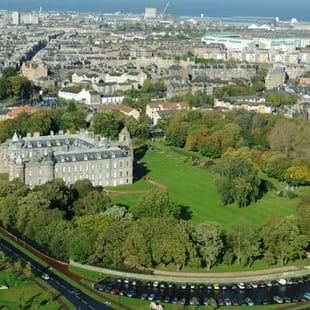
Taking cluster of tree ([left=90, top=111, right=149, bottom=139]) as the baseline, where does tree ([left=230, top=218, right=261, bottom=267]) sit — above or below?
below

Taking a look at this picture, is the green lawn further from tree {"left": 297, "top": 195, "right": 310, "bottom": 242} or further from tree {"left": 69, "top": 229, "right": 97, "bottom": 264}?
tree {"left": 297, "top": 195, "right": 310, "bottom": 242}

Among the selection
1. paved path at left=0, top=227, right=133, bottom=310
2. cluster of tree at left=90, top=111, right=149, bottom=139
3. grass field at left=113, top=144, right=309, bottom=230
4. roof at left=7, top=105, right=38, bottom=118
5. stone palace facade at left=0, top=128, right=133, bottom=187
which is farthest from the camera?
roof at left=7, top=105, right=38, bottom=118

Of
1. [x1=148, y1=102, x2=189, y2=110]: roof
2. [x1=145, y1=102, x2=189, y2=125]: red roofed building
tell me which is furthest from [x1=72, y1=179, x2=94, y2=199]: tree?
[x1=148, y1=102, x2=189, y2=110]: roof

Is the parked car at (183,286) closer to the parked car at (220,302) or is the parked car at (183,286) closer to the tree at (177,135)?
the parked car at (220,302)

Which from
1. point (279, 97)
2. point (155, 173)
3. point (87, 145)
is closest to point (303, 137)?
point (155, 173)

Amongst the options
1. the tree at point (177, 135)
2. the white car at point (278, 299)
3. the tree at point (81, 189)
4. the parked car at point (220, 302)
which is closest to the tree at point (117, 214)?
the tree at point (81, 189)

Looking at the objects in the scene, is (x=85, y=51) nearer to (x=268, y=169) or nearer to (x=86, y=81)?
(x=86, y=81)

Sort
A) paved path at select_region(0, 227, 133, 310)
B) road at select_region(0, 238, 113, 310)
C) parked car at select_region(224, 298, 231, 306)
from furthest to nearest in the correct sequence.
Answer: paved path at select_region(0, 227, 133, 310) → parked car at select_region(224, 298, 231, 306) → road at select_region(0, 238, 113, 310)
